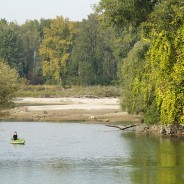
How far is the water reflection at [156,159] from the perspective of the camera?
3696 centimetres

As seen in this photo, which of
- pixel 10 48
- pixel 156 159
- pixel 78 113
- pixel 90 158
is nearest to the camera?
pixel 156 159

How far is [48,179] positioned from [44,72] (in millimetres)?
97200

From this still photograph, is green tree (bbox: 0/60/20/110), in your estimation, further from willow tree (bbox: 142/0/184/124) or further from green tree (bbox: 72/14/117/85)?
green tree (bbox: 72/14/117/85)

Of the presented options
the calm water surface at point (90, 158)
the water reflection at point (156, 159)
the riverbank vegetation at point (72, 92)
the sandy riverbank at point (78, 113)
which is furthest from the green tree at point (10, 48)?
the water reflection at point (156, 159)

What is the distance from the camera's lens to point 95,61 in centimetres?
12900

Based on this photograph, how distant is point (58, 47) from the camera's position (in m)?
133

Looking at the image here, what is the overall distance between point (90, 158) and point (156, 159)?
4.80 metres

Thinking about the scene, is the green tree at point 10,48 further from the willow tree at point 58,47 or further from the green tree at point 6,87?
the green tree at point 6,87

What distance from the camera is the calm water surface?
37.1 metres

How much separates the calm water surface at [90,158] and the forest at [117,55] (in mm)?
3533

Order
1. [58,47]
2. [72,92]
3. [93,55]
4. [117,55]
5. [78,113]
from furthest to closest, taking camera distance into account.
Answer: [58,47] → [93,55] → [72,92] → [117,55] → [78,113]

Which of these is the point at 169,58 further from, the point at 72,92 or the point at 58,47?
the point at 58,47

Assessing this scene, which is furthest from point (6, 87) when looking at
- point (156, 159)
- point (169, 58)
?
point (169, 58)

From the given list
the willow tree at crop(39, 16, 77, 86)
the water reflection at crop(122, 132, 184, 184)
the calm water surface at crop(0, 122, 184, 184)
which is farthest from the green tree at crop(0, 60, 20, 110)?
the willow tree at crop(39, 16, 77, 86)
